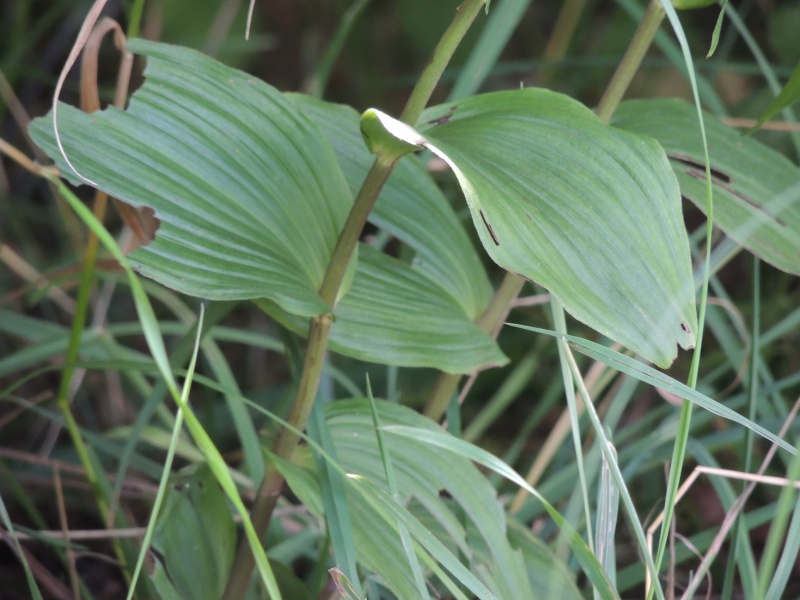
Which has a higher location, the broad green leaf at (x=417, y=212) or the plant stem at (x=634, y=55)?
the plant stem at (x=634, y=55)

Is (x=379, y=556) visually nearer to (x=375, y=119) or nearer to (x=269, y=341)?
(x=375, y=119)

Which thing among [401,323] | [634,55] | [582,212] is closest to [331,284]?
[401,323]

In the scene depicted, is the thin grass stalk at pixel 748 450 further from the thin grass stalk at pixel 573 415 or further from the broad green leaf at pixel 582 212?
the broad green leaf at pixel 582 212

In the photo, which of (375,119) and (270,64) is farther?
(270,64)

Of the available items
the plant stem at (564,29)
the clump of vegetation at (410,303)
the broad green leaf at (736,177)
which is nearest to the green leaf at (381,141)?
the clump of vegetation at (410,303)

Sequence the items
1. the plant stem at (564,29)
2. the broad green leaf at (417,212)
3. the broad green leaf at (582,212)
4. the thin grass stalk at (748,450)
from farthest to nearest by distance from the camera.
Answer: the plant stem at (564,29) < the broad green leaf at (417,212) < the thin grass stalk at (748,450) < the broad green leaf at (582,212)

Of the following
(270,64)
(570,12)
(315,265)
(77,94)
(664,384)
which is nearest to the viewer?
(664,384)

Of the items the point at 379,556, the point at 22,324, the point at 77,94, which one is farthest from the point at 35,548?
the point at 77,94
